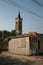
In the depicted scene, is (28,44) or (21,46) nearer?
(28,44)

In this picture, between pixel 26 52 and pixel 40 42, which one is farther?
pixel 40 42

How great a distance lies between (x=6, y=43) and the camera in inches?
1371

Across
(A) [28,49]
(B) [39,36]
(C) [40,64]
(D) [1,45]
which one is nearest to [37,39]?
(B) [39,36]

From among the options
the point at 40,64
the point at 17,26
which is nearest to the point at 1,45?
the point at 40,64

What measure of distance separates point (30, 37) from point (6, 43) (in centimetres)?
970

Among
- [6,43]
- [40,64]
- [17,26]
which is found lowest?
[40,64]

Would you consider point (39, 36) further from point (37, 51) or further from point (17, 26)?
point (17, 26)

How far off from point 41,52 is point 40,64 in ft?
26.5

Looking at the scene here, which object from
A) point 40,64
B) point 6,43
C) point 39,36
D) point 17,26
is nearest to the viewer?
point 40,64

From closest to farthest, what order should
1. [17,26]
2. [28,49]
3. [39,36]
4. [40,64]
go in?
[40,64] → [28,49] → [39,36] → [17,26]

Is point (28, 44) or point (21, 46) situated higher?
point (28, 44)

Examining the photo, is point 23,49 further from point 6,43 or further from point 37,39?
point 6,43

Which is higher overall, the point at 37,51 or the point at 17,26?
the point at 17,26

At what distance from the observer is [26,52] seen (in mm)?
26094
